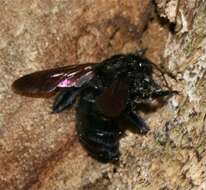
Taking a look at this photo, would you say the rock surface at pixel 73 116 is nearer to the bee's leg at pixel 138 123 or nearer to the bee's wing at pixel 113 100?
the bee's leg at pixel 138 123

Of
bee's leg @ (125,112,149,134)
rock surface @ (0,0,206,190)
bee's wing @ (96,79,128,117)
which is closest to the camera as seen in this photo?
bee's wing @ (96,79,128,117)

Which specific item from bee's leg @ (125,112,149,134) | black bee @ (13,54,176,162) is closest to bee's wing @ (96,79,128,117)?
black bee @ (13,54,176,162)

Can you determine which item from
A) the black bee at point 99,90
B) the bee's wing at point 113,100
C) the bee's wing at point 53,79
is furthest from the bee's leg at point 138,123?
the bee's wing at point 53,79

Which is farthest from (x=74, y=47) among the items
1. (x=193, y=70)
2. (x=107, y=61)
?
(x=193, y=70)

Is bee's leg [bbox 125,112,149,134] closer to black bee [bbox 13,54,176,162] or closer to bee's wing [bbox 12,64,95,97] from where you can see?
black bee [bbox 13,54,176,162]

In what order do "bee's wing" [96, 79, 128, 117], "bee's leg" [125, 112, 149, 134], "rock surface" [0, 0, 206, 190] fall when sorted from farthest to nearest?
1. "bee's leg" [125, 112, 149, 134]
2. "rock surface" [0, 0, 206, 190]
3. "bee's wing" [96, 79, 128, 117]

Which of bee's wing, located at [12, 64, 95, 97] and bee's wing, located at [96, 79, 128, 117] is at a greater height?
bee's wing, located at [96, 79, 128, 117]

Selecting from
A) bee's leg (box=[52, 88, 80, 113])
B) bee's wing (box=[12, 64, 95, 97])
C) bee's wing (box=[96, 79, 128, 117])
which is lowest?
bee's leg (box=[52, 88, 80, 113])
